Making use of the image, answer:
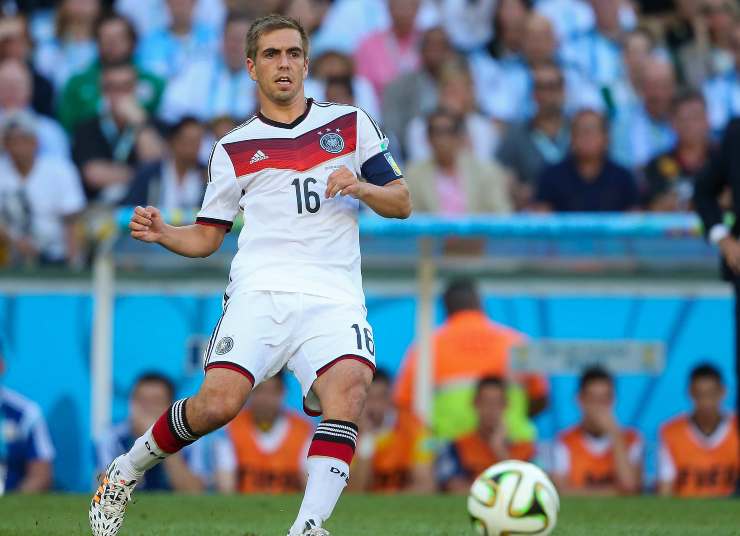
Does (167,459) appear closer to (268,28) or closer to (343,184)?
(268,28)

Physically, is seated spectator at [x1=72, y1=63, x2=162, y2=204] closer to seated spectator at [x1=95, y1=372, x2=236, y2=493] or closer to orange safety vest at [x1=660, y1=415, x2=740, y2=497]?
seated spectator at [x1=95, y1=372, x2=236, y2=493]

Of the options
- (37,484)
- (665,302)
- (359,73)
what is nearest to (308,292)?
(37,484)

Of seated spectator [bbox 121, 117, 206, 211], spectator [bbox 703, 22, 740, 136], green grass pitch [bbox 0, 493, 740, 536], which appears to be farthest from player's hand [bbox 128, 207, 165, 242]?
spectator [bbox 703, 22, 740, 136]

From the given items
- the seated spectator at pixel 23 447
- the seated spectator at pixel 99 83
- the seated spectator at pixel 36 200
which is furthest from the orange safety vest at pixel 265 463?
the seated spectator at pixel 99 83

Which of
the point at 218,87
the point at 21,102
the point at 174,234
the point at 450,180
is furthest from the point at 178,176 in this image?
the point at 174,234

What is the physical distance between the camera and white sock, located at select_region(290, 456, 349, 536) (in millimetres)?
5723

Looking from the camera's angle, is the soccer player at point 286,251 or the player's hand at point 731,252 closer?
the soccer player at point 286,251

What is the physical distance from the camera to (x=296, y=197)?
20.6 ft

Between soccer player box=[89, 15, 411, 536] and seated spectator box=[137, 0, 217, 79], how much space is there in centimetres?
795

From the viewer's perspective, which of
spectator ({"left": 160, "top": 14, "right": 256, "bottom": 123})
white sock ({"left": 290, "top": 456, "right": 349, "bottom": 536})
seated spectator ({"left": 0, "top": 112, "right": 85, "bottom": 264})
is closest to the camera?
white sock ({"left": 290, "top": 456, "right": 349, "bottom": 536})

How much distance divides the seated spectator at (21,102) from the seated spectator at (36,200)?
25 cm

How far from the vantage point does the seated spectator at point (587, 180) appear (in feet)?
40.7

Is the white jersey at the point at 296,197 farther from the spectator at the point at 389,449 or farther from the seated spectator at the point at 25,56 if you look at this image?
the seated spectator at the point at 25,56

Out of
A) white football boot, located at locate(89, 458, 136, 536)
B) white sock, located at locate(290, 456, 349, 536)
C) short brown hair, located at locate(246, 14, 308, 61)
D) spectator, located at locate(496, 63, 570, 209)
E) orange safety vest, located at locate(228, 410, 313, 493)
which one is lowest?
orange safety vest, located at locate(228, 410, 313, 493)
